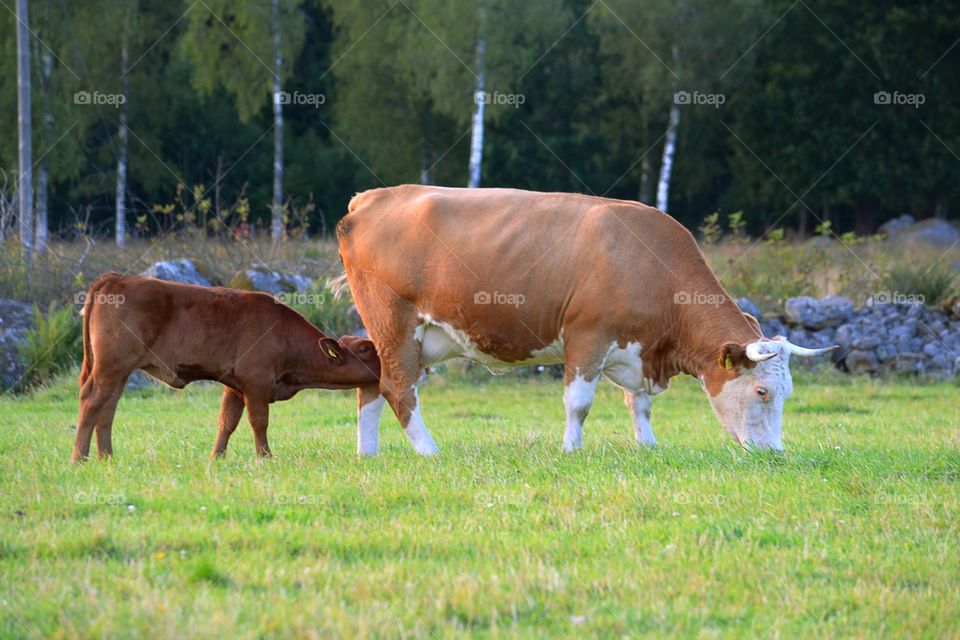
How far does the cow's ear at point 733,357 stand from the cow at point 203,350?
280cm

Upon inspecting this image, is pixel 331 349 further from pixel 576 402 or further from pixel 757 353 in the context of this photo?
pixel 757 353

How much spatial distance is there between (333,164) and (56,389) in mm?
28099

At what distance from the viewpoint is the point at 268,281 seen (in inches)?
721

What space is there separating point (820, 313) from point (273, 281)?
8.44 meters

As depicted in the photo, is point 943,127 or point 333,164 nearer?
point 943,127

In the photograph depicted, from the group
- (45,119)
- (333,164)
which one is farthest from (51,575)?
(333,164)

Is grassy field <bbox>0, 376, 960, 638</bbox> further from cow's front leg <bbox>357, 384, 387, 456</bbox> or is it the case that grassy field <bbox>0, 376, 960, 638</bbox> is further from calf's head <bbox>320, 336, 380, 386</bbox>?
calf's head <bbox>320, 336, 380, 386</bbox>

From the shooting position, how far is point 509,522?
666cm

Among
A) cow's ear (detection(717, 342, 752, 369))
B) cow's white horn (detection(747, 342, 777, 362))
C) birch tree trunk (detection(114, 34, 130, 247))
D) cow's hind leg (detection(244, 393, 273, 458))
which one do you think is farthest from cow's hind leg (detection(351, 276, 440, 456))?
birch tree trunk (detection(114, 34, 130, 247))

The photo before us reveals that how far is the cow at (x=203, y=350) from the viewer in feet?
29.6

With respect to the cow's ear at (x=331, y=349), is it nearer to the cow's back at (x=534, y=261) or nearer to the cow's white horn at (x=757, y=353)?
the cow's back at (x=534, y=261)

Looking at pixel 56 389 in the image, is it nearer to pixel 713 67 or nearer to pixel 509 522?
pixel 509 522

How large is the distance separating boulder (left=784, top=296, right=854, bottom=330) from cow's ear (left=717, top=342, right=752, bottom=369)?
32.6 feet

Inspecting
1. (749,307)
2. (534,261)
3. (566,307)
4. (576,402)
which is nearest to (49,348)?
(534,261)
